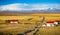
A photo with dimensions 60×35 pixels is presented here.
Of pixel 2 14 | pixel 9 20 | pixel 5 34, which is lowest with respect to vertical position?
pixel 5 34

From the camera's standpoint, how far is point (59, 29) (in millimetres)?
→ 1769

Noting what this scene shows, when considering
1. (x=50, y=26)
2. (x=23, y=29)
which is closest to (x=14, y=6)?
(x=23, y=29)

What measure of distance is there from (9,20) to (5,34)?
0.79ft

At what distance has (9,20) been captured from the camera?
1773 mm

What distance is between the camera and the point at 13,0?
175 centimetres

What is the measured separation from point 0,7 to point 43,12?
71cm

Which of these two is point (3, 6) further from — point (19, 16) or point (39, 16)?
point (39, 16)

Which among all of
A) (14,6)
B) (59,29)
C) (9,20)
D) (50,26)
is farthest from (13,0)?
(59,29)

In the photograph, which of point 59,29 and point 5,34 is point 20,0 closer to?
point 5,34

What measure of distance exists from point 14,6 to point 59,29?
32.9 inches

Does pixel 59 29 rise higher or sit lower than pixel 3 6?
lower

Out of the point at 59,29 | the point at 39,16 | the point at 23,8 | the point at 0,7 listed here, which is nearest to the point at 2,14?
the point at 0,7

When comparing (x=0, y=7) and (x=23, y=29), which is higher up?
Answer: (x=0, y=7)

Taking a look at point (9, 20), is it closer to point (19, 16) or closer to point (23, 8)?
point (19, 16)
